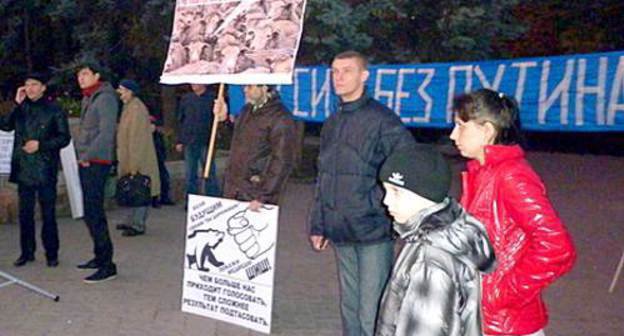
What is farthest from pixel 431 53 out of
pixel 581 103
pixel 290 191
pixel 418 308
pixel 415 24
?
pixel 418 308

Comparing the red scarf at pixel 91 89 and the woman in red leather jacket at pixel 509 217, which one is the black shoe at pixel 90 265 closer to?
the red scarf at pixel 91 89

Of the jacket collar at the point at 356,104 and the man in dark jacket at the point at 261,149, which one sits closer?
the jacket collar at the point at 356,104

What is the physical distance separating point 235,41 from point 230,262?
1.44m

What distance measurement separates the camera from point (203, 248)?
21.0 feet

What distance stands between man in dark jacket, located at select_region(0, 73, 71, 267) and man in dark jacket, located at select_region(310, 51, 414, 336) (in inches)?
135

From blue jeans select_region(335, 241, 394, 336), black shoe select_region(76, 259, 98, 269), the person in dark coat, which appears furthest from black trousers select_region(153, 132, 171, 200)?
blue jeans select_region(335, 241, 394, 336)

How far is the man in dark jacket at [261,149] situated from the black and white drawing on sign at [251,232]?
9cm

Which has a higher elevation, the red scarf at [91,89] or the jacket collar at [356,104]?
the jacket collar at [356,104]

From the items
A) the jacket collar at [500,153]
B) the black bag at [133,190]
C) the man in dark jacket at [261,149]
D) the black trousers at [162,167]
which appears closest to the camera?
the jacket collar at [500,153]

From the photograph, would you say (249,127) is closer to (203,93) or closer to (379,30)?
(203,93)

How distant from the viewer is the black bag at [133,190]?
30.6 ft

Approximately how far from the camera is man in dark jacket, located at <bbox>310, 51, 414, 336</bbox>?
5023 millimetres

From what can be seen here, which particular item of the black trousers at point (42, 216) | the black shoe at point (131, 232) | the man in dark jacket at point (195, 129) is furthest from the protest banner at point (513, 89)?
the black trousers at point (42, 216)

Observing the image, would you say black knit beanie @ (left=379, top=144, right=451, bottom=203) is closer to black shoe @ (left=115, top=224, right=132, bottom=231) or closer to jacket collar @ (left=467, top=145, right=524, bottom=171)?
jacket collar @ (left=467, top=145, right=524, bottom=171)
